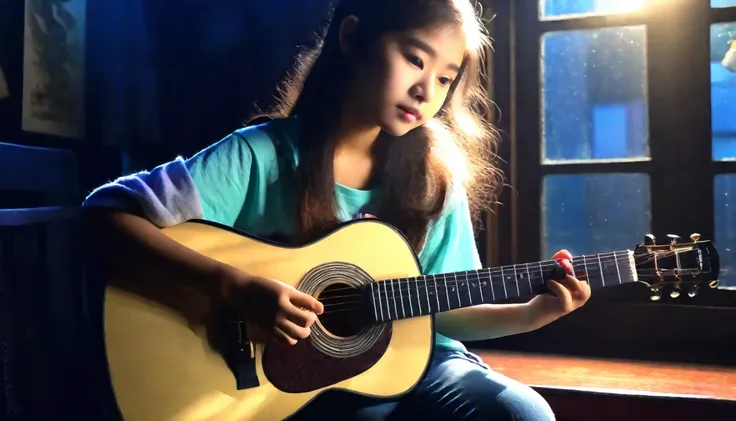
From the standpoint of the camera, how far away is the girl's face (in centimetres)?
89

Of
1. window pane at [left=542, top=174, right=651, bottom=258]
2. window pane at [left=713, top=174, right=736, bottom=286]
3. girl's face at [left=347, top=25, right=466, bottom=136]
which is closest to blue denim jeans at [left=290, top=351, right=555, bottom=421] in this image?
girl's face at [left=347, top=25, right=466, bottom=136]

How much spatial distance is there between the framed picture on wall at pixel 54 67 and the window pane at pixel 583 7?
94 centimetres

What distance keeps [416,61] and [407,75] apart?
0.02 meters

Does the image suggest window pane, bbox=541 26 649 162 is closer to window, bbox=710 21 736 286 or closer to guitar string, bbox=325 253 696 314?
window, bbox=710 21 736 286

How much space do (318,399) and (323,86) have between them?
466mm

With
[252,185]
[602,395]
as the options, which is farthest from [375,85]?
[602,395]

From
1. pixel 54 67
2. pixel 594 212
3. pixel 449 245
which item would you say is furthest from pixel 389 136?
pixel 54 67

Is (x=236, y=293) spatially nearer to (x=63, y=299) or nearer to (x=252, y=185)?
(x=252, y=185)

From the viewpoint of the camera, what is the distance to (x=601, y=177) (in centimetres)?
130

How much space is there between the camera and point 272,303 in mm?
779

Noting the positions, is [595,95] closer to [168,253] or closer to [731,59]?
[731,59]

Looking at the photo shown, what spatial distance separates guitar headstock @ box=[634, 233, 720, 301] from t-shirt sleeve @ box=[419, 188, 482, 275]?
0.26 m

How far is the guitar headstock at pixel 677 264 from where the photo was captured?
36.2 inches

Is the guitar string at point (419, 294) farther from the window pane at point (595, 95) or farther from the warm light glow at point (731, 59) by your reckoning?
the warm light glow at point (731, 59)
